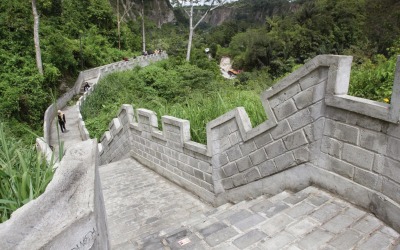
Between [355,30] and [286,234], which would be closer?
[286,234]

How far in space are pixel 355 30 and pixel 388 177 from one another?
145ft

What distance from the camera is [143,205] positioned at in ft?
16.4

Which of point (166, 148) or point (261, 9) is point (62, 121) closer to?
point (166, 148)

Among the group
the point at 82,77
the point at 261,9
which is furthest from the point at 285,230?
the point at 261,9

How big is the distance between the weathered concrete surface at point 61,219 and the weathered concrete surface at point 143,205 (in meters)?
1.50

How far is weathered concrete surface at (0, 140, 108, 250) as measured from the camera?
1.31 metres

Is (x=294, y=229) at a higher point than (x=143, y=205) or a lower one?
higher

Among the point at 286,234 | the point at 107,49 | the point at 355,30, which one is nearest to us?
the point at 286,234

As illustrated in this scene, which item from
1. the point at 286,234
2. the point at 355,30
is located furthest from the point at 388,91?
the point at 355,30

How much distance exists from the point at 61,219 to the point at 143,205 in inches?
146

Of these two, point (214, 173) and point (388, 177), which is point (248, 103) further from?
point (388, 177)

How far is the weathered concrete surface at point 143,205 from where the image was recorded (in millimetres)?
4227

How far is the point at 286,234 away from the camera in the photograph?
2461mm

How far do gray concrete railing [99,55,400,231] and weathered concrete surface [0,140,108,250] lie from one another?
2316 mm
